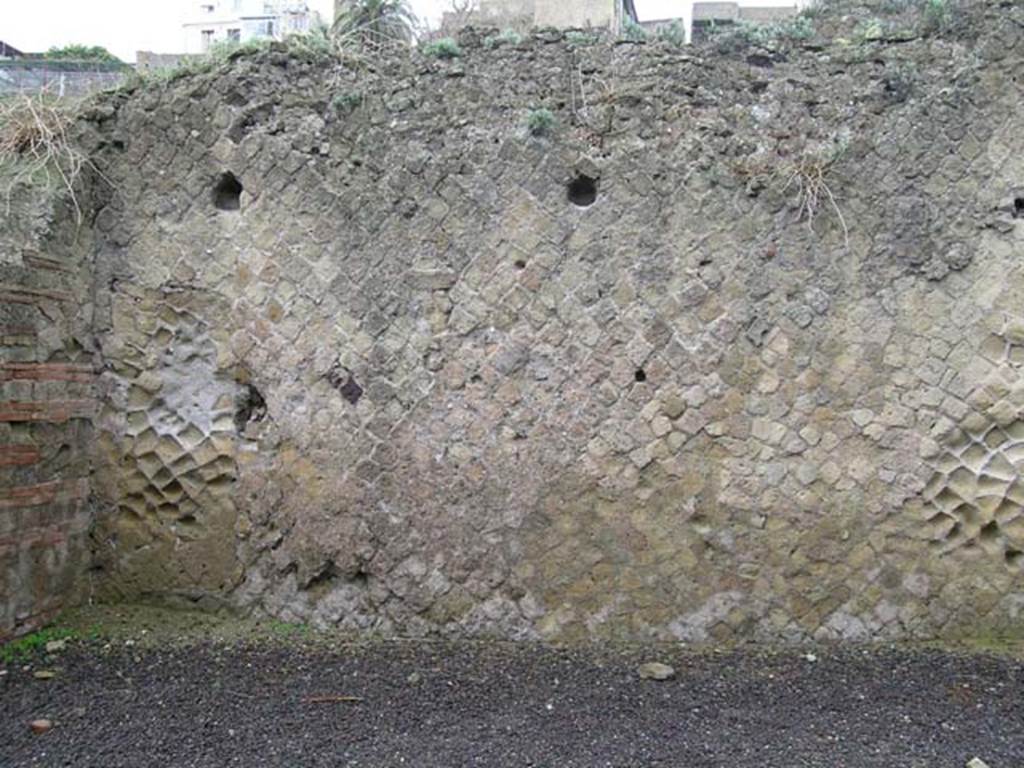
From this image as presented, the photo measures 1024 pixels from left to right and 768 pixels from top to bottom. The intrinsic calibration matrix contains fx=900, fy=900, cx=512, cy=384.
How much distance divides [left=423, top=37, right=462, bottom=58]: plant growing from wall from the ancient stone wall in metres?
0.05

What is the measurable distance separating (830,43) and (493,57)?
1.90 m

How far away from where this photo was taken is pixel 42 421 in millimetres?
4930

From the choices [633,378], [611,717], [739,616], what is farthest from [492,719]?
[633,378]

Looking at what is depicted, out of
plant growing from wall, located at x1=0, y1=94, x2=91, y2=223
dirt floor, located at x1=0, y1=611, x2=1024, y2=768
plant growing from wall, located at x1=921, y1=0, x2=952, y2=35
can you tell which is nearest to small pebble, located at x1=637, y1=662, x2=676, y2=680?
A: dirt floor, located at x1=0, y1=611, x2=1024, y2=768

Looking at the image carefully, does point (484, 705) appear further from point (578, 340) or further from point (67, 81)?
point (67, 81)

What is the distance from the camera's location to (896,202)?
15.8 feet

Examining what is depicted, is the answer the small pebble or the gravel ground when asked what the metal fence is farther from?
the small pebble

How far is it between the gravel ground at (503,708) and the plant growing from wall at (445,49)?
3.34 m

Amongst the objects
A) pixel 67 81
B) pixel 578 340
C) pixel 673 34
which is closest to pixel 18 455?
pixel 67 81

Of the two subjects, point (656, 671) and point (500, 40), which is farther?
point (500, 40)

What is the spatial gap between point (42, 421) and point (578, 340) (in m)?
2.97

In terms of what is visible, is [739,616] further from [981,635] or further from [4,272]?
[4,272]

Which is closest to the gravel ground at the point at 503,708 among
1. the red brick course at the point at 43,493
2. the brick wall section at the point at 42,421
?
the brick wall section at the point at 42,421

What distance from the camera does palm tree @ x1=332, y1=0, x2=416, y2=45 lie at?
5629 mm
